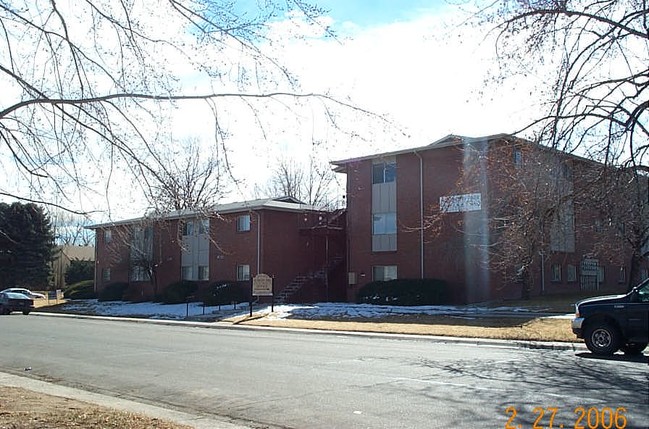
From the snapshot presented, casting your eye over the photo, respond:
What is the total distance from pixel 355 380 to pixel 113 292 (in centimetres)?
4151

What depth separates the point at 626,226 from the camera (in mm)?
17672

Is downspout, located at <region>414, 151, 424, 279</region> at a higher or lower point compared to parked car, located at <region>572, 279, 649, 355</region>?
higher

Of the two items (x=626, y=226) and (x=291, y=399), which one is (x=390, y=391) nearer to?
(x=291, y=399)

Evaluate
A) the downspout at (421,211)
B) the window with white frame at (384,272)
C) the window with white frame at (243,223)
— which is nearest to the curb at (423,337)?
the window with white frame at (384,272)

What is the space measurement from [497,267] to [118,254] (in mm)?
27330

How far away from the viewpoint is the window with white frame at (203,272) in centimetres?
4406

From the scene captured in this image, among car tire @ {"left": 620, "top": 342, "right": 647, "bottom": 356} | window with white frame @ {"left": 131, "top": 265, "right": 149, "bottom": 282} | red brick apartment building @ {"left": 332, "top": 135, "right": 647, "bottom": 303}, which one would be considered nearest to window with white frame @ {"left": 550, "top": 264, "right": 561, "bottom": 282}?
red brick apartment building @ {"left": 332, "top": 135, "right": 647, "bottom": 303}

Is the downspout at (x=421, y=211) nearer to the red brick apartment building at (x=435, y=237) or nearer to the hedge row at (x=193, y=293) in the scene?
the red brick apartment building at (x=435, y=237)

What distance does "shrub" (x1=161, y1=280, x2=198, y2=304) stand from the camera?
138ft

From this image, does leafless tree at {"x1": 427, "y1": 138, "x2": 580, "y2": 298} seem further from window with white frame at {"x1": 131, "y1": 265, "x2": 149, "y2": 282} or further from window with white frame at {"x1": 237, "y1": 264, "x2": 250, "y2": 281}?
window with white frame at {"x1": 131, "y1": 265, "x2": 149, "y2": 282}

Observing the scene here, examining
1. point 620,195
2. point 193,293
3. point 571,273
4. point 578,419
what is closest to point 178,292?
point 193,293

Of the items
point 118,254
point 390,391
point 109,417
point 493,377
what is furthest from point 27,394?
point 118,254

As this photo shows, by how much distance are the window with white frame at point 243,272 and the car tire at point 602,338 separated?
2786 cm

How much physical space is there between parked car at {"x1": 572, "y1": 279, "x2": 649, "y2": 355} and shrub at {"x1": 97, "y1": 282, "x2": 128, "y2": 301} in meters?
40.4
